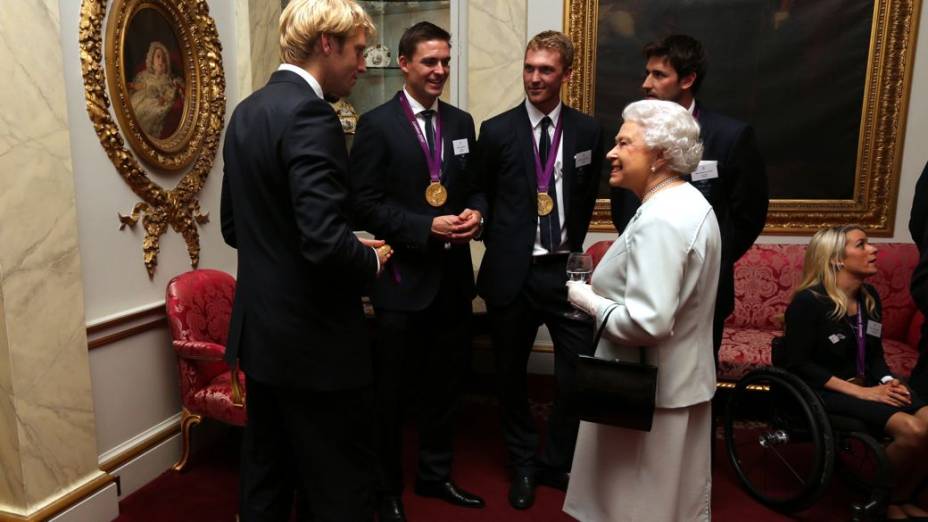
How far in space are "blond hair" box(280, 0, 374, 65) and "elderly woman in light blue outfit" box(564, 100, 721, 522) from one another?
2.73ft

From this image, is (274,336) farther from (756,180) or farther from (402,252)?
(756,180)

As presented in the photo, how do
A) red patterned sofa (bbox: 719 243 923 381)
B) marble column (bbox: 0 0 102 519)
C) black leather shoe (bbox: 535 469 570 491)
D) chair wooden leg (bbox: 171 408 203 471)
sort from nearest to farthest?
marble column (bbox: 0 0 102 519)
black leather shoe (bbox: 535 469 570 491)
chair wooden leg (bbox: 171 408 203 471)
red patterned sofa (bbox: 719 243 923 381)

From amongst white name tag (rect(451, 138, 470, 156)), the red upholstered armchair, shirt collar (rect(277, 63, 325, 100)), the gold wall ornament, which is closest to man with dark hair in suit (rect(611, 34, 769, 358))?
white name tag (rect(451, 138, 470, 156))

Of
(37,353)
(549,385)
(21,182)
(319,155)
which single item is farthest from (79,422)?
(549,385)

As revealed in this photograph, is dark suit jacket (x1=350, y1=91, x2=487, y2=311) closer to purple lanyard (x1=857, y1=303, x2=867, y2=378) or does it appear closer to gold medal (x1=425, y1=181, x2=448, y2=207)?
gold medal (x1=425, y1=181, x2=448, y2=207)

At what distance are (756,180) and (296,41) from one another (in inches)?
73.7

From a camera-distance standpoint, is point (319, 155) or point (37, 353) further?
point (37, 353)

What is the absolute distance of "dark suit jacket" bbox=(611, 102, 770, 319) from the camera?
8.23ft

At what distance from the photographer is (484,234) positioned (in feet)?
9.34

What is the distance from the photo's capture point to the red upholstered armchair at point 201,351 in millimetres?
2959

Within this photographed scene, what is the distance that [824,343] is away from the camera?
277 centimetres

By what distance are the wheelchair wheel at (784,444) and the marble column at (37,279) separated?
288cm

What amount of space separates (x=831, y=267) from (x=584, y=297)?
170cm

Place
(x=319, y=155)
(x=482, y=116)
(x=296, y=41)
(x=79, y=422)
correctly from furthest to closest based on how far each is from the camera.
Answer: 1. (x=482, y=116)
2. (x=79, y=422)
3. (x=296, y=41)
4. (x=319, y=155)
